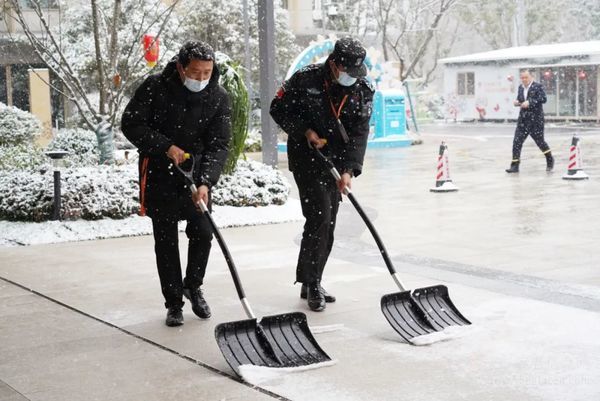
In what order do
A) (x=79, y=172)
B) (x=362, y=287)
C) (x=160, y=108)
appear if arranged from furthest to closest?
(x=79, y=172)
(x=362, y=287)
(x=160, y=108)

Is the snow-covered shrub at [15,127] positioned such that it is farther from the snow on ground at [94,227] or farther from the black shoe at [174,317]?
the black shoe at [174,317]

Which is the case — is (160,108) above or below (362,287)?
above

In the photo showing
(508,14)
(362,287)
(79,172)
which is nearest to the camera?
(362,287)

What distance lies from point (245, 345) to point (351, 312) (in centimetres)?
146

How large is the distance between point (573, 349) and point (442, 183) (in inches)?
359

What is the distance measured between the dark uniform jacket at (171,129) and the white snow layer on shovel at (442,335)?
5.30ft

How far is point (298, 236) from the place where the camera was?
9.95 m

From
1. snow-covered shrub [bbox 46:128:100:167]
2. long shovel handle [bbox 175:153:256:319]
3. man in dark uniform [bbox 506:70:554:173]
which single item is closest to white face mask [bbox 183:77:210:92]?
long shovel handle [bbox 175:153:256:319]

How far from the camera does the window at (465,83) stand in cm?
4272

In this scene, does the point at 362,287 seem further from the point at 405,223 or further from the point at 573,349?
the point at 405,223

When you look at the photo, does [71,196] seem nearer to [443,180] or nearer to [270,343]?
[270,343]

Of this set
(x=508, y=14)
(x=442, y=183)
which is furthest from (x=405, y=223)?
(x=508, y=14)

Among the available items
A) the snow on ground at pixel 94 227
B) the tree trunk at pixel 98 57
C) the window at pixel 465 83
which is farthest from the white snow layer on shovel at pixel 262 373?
the window at pixel 465 83

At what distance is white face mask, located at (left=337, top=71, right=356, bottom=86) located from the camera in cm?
611
